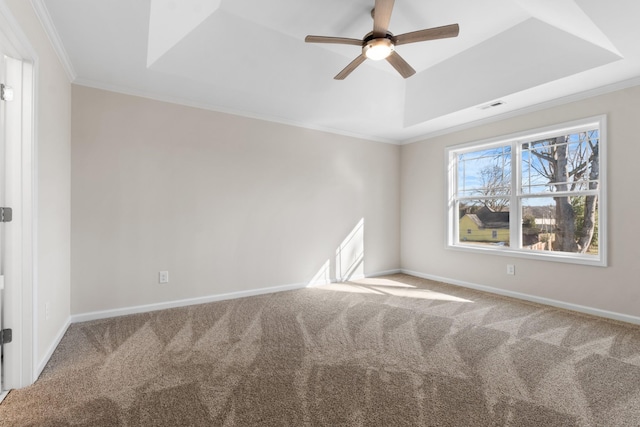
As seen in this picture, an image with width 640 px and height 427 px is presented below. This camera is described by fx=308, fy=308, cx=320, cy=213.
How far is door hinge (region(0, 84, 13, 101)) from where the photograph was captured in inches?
73.3

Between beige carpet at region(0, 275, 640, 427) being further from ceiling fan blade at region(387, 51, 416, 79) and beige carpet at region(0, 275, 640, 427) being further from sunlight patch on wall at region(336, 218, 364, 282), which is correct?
ceiling fan blade at region(387, 51, 416, 79)

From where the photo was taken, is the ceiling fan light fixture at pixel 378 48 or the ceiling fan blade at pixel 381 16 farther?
the ceiling fan light fixture at pixel 378 48

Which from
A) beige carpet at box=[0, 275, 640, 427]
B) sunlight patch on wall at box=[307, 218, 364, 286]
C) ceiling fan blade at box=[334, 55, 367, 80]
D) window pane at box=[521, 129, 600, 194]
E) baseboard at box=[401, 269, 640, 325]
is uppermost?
ceiling fan blade at box=[334, 55, 367, 80]

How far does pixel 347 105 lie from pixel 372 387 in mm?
3266

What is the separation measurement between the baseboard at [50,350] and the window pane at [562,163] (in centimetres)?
518

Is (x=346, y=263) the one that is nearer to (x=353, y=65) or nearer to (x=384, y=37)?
(x=353, y=65)

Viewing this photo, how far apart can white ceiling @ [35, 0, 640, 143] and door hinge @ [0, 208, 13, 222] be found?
1385mm

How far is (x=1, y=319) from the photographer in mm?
1923

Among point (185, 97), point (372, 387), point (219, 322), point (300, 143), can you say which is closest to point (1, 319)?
point (219, 322)

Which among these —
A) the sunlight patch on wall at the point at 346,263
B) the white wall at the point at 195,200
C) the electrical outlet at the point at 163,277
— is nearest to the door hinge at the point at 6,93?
the white wall at the point at 195,200

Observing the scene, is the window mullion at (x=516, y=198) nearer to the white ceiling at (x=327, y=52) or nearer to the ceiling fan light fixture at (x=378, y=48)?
the white ceiling at (x=327, y=52)

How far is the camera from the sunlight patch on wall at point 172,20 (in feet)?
7.81

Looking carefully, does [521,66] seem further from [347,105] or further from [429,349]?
[429,349]

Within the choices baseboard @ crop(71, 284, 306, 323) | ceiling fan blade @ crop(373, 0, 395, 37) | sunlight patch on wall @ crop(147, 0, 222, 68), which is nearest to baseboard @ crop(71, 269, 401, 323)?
baseboard @ crop(71, 284, 306, 323)
